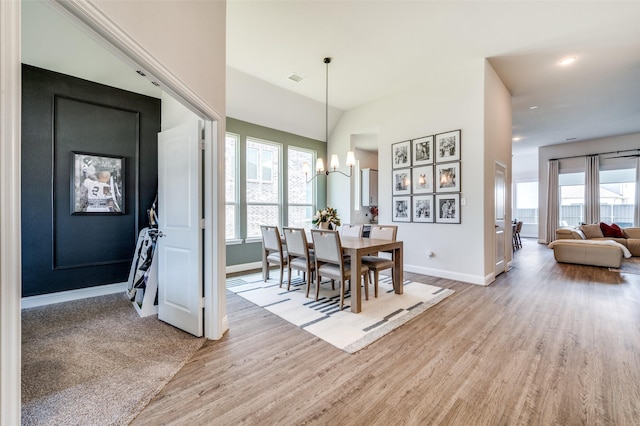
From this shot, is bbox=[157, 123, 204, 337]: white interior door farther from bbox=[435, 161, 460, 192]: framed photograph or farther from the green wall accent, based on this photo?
bbox=[435, 161, 460, 192]: framed photograph

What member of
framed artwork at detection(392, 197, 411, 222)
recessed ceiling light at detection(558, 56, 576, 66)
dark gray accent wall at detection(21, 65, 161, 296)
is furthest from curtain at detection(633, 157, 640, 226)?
dark gray accent wall at detection(21, 65, 161, 296)

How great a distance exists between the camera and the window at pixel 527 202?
1054 cm

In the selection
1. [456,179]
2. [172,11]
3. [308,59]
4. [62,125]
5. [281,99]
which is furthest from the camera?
[281,99]

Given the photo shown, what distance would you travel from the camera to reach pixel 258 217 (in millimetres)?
5562

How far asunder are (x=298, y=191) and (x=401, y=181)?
2339 mm

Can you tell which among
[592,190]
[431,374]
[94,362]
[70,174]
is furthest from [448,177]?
[592,190]

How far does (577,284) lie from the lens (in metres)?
4.23

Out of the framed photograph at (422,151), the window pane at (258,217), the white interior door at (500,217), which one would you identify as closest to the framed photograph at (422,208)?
the framed photograph at (422,151)

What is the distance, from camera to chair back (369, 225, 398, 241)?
3.90 meters

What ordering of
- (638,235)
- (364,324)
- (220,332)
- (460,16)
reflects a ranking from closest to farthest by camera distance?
(220,332)
(364,324)
(460,16)
(638,235)

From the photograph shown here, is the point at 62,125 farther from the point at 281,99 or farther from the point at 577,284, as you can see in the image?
the point at 577,284

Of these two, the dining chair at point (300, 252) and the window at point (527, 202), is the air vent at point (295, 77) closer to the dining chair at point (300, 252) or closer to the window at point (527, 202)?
the dining chair at point (300, 252)

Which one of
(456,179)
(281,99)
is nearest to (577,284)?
(456,179)

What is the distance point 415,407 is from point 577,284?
14.2 ft
